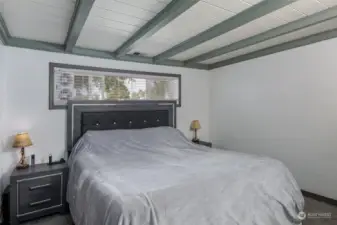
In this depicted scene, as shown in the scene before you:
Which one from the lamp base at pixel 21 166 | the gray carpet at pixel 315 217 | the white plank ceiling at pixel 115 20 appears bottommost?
the gray carpet at pixel 315 217

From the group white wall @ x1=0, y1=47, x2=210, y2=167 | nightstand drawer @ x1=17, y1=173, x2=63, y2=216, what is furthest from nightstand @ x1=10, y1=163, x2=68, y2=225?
white wall @ x1=0, y1=47, x2=210, y2=167

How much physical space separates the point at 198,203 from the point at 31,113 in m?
2.64

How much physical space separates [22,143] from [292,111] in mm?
3913

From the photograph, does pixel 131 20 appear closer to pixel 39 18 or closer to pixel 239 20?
pixel 39 18

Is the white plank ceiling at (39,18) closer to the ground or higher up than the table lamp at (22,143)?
higher up

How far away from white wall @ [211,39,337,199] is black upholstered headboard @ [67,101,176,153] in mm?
1384

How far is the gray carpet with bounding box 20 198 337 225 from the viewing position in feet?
8.06

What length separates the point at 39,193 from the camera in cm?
265

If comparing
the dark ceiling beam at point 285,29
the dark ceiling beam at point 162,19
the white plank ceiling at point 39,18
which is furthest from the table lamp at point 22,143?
the dark ceiling beam at point 285,29

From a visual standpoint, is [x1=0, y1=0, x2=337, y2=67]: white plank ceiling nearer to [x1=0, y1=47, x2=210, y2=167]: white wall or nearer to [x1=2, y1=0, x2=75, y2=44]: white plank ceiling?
[x1=2, y1=0, x2=75, y2=44]: white plank ceiling

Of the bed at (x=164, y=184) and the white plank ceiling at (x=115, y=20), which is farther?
the white plank ceiling at (x=115, y=20)

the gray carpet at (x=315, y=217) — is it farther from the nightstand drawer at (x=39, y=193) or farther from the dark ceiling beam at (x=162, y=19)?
the dark ceiling beam at (x=162, y=19)

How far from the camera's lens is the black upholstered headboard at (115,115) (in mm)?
3270

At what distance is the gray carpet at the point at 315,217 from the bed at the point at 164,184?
0.99 feet
